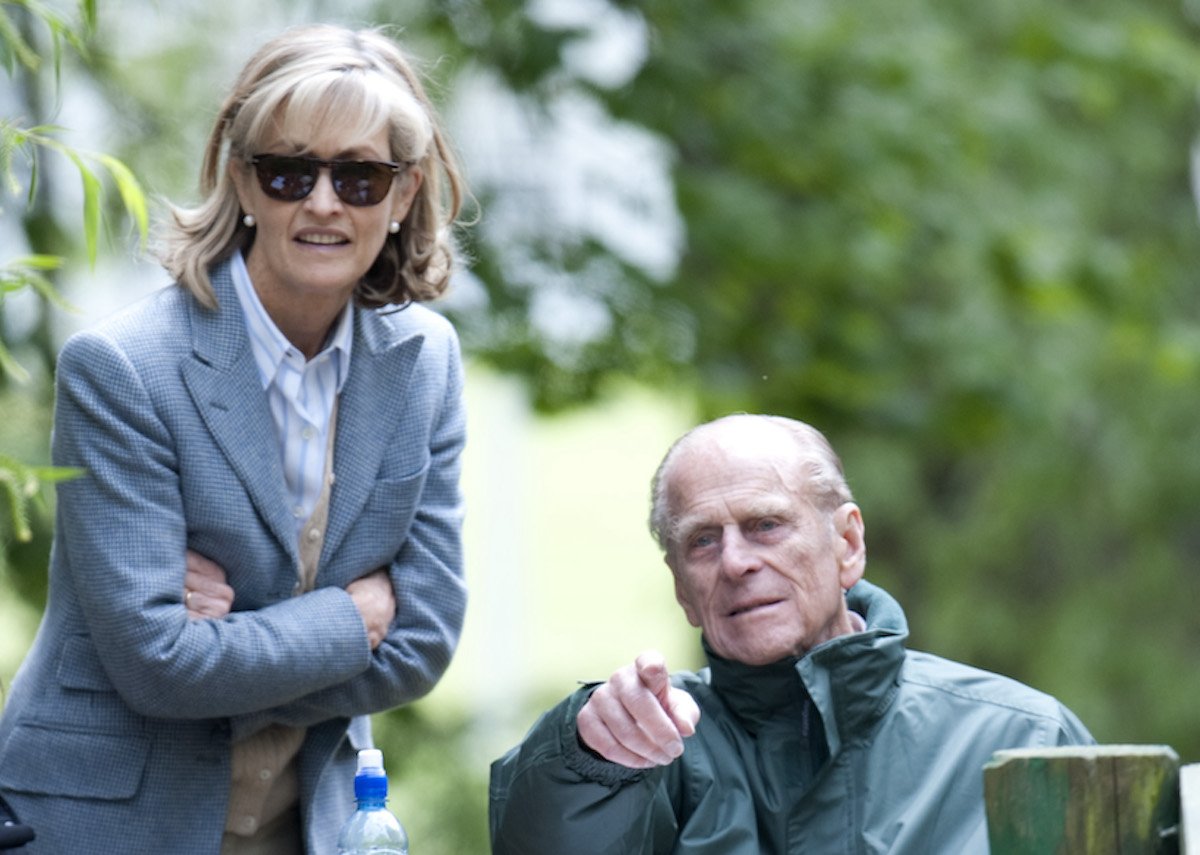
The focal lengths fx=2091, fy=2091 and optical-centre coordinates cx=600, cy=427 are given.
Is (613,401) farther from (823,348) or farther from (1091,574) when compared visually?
(1091,574)

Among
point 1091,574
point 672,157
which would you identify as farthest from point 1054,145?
point 1091,574

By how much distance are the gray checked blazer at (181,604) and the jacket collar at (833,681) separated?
0.49 meters

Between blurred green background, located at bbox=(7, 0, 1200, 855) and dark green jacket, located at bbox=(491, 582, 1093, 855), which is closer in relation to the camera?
dark green jacket, located at bbox=(491, 582, 1093, 855)

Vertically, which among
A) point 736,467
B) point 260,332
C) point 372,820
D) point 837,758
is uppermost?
point 260,332

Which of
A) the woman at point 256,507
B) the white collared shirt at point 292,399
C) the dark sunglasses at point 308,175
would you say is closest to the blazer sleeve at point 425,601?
the woman at point 256,507

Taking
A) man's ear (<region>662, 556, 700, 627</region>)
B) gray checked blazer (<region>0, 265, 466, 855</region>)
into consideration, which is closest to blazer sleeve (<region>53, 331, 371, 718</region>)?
gray checked blazer (<region>0, 265, 466, 855</region>)

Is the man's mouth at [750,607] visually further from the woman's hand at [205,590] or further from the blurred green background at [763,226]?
the blurred green background at [763,226]

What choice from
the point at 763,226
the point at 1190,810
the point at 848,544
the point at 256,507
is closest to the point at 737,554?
the point at 848,544

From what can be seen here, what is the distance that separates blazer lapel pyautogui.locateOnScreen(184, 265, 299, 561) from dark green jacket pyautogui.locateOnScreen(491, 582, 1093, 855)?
516 millimetres

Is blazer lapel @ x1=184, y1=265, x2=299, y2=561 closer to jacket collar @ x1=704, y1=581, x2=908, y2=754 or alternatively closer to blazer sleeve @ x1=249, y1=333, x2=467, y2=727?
blazer sleeve @ x1=249, y1=333, x2=467, y2=727

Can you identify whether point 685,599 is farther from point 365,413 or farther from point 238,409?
point 238,409

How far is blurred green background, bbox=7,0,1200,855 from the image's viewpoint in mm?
7113

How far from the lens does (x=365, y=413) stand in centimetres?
324

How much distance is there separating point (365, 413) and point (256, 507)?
25 centimetres
